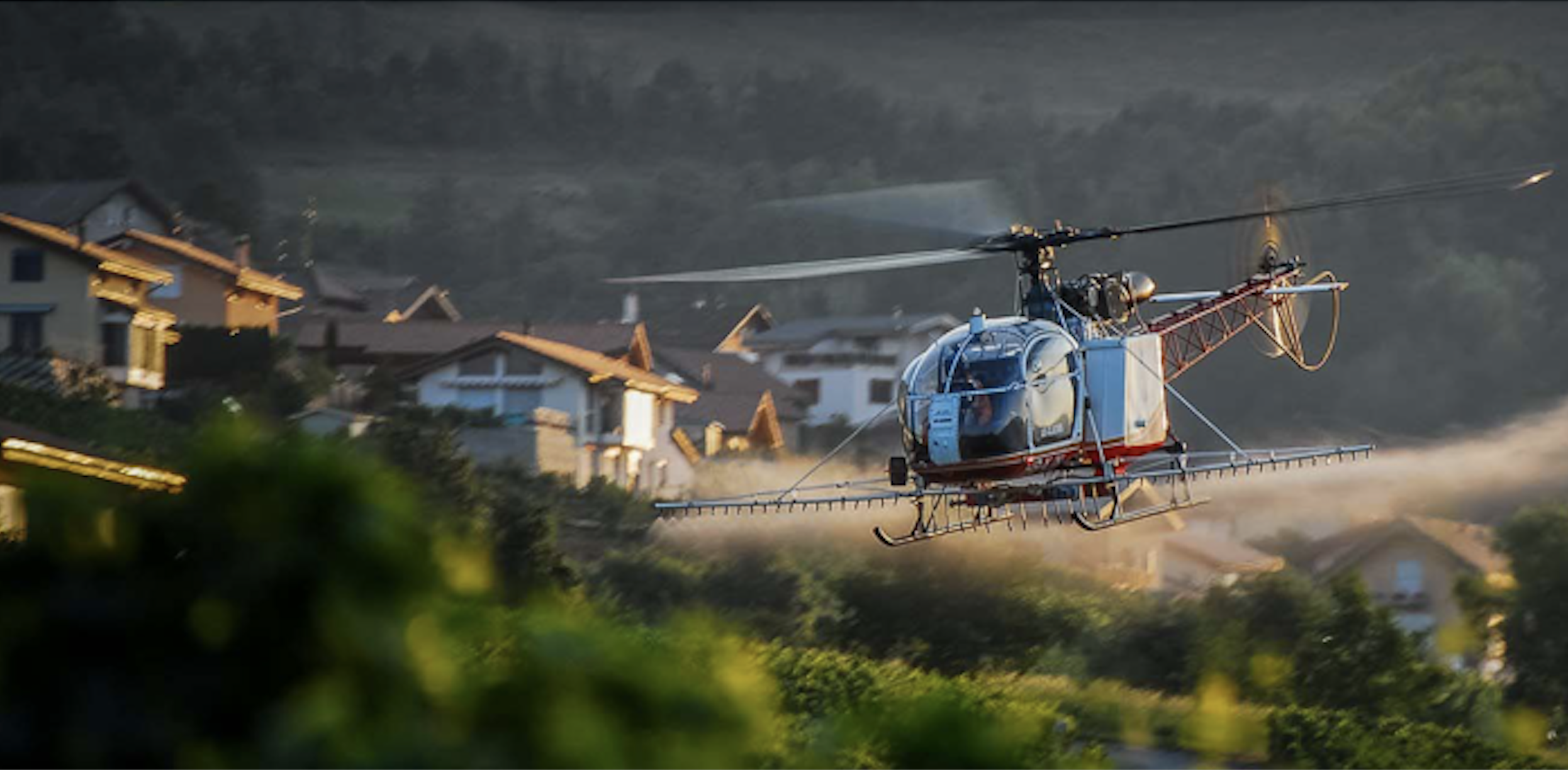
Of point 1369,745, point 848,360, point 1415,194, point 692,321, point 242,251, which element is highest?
point 242,251

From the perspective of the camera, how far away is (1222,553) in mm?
61125

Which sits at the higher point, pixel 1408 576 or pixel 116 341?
pixel 116 341

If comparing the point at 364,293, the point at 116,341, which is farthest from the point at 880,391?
the point at 116,341

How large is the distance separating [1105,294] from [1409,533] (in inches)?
1614

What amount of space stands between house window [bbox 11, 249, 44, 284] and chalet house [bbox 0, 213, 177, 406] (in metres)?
0.01

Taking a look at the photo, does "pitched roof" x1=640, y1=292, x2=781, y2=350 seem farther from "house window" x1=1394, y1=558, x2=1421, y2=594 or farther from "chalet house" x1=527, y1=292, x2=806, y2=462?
"house window" x1=1394, y1=558, x2=1421, y2=594

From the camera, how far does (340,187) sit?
146250mm

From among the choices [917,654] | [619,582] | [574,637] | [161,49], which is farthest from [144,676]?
[161,49]

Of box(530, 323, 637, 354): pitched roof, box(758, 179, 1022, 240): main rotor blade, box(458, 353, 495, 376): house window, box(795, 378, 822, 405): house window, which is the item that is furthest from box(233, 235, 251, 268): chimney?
box(758, 179, 1022, 240): main rotor blade

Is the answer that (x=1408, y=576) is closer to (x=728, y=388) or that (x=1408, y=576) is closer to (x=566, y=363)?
(x=566, y=363)

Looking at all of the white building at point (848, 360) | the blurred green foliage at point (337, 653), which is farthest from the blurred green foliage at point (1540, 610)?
the blurred green foliage at point (337, 653)

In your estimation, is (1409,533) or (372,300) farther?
(372,300)

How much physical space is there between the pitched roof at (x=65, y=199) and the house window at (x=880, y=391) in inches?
905

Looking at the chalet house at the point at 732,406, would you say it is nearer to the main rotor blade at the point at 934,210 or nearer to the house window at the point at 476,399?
the house window at the point at 476,399
